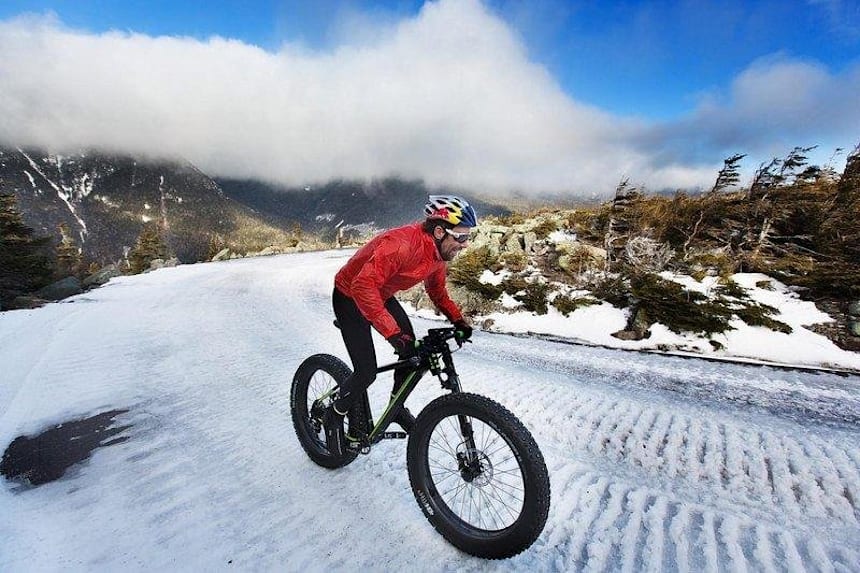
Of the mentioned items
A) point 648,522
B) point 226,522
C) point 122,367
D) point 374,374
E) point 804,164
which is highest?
point 804,164

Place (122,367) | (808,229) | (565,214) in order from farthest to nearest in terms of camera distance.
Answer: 1. (565,214)
2. (808,229)
3. (122,367)

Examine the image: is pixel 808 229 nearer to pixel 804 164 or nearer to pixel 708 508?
pixel 804 164

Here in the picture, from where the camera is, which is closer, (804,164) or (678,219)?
(804,164)

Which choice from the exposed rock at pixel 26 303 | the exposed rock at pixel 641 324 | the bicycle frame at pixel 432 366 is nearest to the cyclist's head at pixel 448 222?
the bicycle frame at pixel 432 366

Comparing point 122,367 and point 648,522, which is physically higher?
point 648,522

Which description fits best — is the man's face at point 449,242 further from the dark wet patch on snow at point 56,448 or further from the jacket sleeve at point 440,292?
the dark wet patch on snow at point 56,448

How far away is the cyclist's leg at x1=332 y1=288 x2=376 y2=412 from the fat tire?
26 cm

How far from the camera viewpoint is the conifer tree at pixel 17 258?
25047 mm

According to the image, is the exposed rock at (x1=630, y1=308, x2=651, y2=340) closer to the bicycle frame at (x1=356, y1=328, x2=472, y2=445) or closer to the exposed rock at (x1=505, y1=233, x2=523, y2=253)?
the exposed rock at (x1=505, y1=233, x2=523, y2=253)

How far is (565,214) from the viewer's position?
939 inches

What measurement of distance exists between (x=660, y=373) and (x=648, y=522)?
4923mm

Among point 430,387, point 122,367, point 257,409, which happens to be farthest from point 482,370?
point 122,367

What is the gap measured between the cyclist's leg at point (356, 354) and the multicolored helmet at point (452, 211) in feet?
4.05

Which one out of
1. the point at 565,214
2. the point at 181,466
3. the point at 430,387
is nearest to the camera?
the point at 181,466
